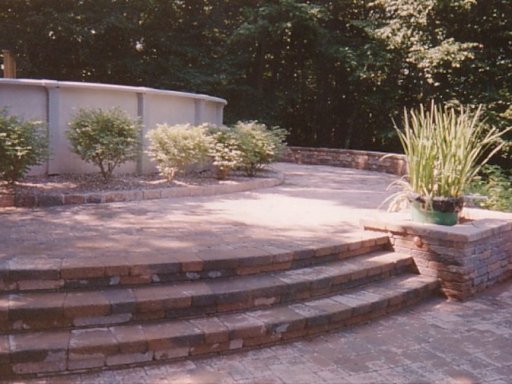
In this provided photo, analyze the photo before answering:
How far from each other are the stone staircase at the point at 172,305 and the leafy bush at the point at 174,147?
3.61 m

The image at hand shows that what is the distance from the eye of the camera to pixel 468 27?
1327 centimetres

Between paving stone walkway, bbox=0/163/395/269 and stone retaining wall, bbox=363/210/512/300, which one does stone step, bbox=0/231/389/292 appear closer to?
paving stone walkway, bbox=0/163/395/269

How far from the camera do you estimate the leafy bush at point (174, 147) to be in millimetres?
7383

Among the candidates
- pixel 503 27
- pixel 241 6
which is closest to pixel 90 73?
pixel 241 6

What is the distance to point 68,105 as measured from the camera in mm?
7312

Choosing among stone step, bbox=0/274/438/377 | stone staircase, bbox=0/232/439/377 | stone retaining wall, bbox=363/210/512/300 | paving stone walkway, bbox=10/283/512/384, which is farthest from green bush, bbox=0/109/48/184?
stone retaining wall, bbox=363/210/512/300

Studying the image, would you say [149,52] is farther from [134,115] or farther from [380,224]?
[380,224]

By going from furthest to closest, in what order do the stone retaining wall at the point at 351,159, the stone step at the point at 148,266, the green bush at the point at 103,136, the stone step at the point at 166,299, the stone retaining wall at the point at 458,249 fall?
the stone retaining wall at the point at 351,159 < the green bush at the point at 103,136 < the stone retaining wall at the point at 458,249 < the stone step at the point at 148,266 < the stone step at the point at 166,299

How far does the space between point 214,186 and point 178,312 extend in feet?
14.2

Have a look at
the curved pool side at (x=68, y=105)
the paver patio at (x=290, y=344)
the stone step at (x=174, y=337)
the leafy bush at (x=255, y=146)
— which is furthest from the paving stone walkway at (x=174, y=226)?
the curved pool side at (x=68, y=105)

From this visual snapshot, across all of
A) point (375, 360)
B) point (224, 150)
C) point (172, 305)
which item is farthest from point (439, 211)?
point (224, 150)

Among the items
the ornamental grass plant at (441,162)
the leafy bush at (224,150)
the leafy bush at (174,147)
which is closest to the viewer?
the ornamental grass plant at (441,162)

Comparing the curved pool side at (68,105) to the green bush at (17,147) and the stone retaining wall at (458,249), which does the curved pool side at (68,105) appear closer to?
the green bush at (17,147)

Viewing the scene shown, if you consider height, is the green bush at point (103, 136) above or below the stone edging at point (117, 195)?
above
